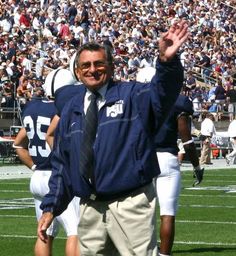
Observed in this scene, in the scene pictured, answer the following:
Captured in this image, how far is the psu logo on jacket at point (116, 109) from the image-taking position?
6.22 m

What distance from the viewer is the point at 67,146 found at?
6.45m

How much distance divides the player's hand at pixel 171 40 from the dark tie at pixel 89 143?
0.61 meters

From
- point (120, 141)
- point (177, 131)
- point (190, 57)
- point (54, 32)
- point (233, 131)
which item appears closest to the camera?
point (120, 141)

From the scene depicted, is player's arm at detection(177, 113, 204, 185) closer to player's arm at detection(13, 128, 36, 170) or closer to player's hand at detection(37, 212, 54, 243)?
player's arm at detection(13, 128, 36, 170)

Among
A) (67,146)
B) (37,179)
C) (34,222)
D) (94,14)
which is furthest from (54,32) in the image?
(67,146)

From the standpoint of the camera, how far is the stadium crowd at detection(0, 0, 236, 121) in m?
32.6

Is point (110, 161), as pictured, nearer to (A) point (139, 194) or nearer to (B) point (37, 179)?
(A) point (139, 194)

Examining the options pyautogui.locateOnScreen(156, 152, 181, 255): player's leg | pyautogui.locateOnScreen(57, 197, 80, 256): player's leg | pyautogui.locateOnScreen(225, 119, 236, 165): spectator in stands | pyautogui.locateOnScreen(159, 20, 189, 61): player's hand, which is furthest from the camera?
pyautogui.locateOnScreen(225, 119, 236, 165): spectator in stands

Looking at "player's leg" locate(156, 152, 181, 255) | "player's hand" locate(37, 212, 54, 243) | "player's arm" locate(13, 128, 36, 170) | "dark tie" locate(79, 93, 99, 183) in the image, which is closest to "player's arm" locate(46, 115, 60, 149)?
"player's arm" locate(13, 128, 36, 170)

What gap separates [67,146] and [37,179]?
242cm

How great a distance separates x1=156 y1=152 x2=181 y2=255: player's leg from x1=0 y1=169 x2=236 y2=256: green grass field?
44.1 inches

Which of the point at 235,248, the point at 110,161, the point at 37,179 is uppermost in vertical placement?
the point at 110,161

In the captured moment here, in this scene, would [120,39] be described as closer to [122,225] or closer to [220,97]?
[220,97]

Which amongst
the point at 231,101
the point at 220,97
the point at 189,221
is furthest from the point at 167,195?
the point at 231,101
